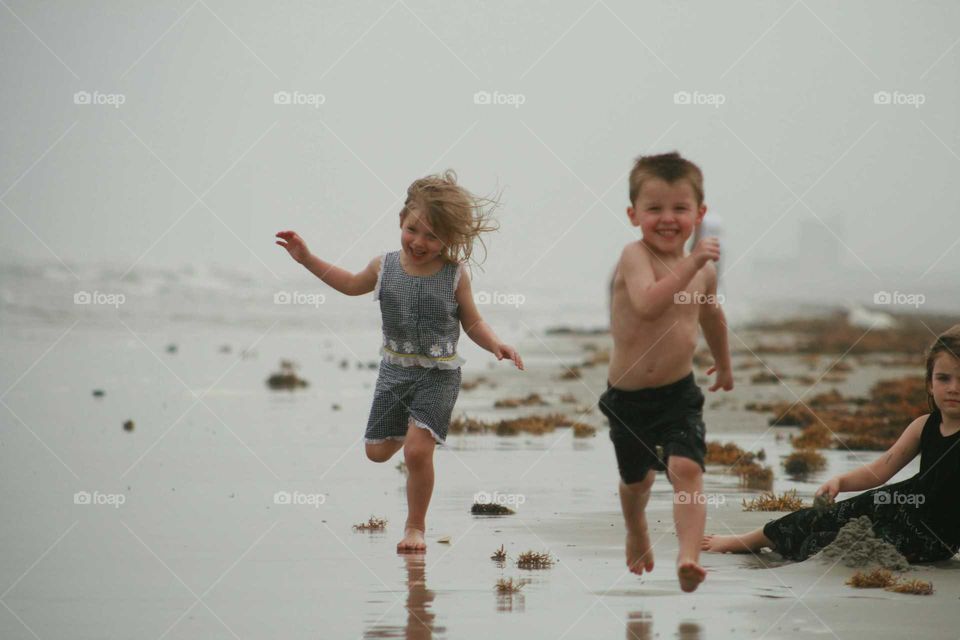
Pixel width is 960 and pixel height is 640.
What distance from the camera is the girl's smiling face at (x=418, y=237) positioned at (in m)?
8.98

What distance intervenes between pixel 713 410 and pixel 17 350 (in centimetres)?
1603

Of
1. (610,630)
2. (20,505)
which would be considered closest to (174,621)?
(610,630)

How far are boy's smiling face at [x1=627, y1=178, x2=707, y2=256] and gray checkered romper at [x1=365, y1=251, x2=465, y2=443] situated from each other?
2180mm

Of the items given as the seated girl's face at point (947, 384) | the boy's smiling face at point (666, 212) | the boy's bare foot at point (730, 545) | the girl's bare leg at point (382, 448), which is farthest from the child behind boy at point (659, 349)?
the girl's bare leg at point (382, 448)

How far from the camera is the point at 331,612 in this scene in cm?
679

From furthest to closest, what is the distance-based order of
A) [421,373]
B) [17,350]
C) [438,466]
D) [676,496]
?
[17,350]
[438,466]
[421,373]
[676,496]

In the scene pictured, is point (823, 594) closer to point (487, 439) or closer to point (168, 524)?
point (168, 524)

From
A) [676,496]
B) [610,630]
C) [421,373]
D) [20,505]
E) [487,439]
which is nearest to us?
[610,630]

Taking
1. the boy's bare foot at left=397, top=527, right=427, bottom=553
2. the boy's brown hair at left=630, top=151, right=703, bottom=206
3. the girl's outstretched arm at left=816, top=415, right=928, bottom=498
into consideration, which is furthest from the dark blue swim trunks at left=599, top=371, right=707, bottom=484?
the boy's bare foot at left=397, top=527, right=427, bottom=553

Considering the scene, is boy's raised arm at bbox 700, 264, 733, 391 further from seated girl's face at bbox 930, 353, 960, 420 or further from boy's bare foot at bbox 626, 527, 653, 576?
seated girl's face at bbox 930, 353, 960, 420

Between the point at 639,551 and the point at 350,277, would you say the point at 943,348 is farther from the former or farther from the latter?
the point at 350,277

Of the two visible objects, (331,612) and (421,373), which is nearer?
(331,612)

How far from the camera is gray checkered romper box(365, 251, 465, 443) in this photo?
9.08 meters

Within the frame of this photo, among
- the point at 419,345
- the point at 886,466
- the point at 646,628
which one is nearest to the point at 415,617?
the point at 646,628
